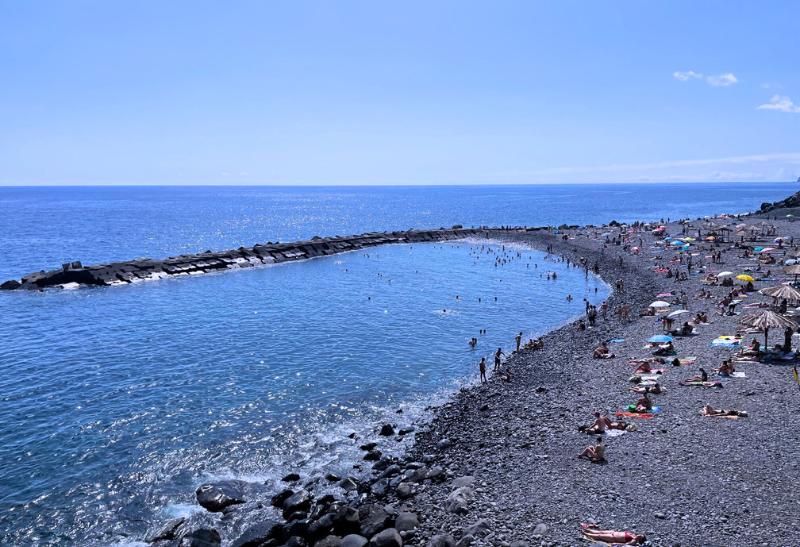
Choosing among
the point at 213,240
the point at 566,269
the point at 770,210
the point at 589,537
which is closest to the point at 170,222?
the point at 213,240

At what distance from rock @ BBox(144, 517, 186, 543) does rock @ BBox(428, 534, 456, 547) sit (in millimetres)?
8938

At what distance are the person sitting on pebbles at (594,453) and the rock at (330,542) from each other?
355 inches

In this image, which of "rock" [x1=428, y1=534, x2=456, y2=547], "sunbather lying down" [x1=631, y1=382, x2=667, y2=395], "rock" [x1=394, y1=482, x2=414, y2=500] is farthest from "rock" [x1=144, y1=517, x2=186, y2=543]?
"sunbather lying down" [x1=631, y1=382, x2=667, y2=395]

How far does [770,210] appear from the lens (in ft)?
359

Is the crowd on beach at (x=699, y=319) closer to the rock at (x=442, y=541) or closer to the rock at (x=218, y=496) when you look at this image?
the rock at (x=442, y=541)

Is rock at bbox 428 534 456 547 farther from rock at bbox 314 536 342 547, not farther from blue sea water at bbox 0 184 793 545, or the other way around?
blue sea water at bbox 0 184 793 545

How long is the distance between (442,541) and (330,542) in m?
3.65

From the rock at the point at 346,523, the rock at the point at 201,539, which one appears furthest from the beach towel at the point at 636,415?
the rock at the point at 201,539

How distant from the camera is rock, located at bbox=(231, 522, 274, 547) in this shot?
1691cm

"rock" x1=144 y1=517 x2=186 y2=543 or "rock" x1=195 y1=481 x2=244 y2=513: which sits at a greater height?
"rock" x1=195 y1=481 x2=244 y2=513

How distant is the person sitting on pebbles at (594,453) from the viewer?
1862 centimetres

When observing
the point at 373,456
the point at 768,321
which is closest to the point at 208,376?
the point at 373,456

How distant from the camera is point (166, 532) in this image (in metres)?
17.8

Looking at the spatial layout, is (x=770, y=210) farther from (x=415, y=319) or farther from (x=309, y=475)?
(x=309, y=475)
